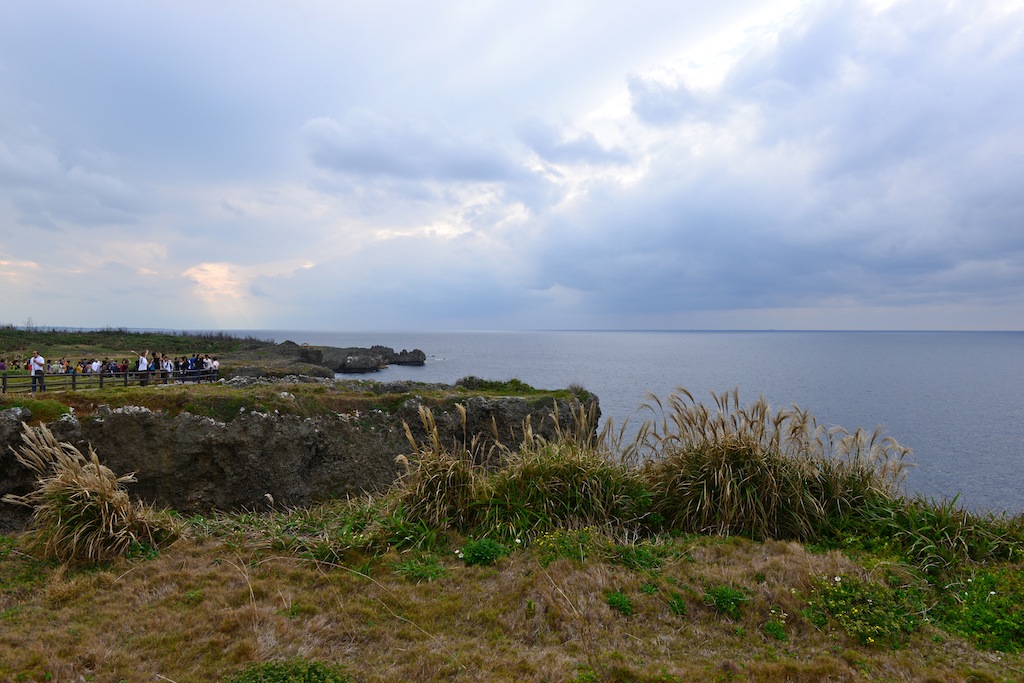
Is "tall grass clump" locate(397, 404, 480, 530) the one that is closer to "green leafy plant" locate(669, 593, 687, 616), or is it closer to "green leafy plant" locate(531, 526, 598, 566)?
"green leafy plant" locate(531, 526, 598, 566)

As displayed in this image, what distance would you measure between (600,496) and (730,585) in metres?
1.96

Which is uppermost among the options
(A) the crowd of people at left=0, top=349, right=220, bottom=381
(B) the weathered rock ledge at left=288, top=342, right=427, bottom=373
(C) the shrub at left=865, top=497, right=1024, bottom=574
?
(A) the crowd of people at left=0, top=349, right=220, bottom=381

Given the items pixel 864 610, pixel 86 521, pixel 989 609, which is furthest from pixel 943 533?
pixel 86 521

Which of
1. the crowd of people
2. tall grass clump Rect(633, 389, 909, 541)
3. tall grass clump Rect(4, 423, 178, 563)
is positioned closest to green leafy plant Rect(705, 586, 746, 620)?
tall grass clump Rect(633, 389, 909, 541)

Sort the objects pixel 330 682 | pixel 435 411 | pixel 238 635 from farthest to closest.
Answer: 1. pixel 435 411
2. pixel 238 635
3. pixel 330 682

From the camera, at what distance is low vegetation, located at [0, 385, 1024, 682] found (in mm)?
4051

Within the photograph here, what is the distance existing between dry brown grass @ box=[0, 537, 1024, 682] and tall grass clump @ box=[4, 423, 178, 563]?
0.26 m

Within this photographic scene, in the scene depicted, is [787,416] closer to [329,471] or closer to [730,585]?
[730,585]

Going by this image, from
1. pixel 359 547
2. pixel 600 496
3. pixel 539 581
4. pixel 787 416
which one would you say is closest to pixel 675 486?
pixel 600 496

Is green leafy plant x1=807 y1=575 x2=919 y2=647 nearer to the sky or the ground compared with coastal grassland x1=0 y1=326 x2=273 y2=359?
nearer to the ground

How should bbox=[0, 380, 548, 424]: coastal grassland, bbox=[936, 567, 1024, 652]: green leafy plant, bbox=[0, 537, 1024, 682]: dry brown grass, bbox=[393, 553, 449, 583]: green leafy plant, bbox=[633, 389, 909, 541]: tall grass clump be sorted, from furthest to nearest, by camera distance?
bbox=[0, 380, 548, 424]: coastal grassland → bbox=[633, 389, 909, 541]: tall grass clump → bbox=[393, 553, 449, 583]: green leafy plant → bbox=[936, 567, 1024, 652]: green leafy plant → bbox=[0, 537, 1024, 682]: dry brown grass

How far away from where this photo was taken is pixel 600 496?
6.66 metres

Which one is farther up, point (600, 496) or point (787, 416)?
point (787, 416)

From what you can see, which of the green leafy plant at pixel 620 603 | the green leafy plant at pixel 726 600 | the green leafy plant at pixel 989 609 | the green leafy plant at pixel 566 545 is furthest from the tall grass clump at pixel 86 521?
the green leafy plant at pixel 989 609
